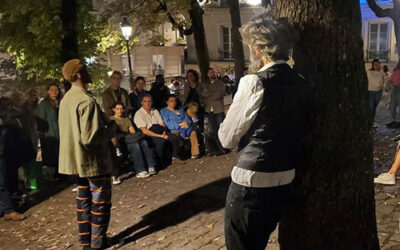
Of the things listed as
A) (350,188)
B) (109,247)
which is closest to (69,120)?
(109,247)

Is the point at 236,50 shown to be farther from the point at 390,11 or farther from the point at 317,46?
the point at 317,46

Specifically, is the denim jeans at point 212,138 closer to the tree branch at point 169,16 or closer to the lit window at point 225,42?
the tree branch at point 169,16

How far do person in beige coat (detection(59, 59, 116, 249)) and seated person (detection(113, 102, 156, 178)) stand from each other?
3001 millimetres

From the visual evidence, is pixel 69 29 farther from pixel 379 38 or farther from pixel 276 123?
pixel 379 38

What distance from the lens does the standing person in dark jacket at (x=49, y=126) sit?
8078 millimetres

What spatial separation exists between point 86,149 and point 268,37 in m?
2.63

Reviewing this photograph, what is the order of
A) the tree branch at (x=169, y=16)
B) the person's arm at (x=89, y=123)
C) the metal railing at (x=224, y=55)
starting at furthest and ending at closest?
the metal railing at (x=224, y=55) < the tree branch at (x=169, y=16) < the person's arm at (x=89, y=123)

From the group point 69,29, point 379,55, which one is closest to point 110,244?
point 69,29

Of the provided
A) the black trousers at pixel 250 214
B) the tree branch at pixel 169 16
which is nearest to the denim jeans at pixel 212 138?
the black trousers at pixel 250 214

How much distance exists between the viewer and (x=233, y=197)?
2.74 metres

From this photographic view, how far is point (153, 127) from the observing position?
27.8 ft

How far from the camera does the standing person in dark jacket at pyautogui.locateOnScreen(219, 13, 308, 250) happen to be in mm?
2559

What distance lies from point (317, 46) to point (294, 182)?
0.93 m

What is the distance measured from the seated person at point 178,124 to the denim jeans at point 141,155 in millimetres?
985
